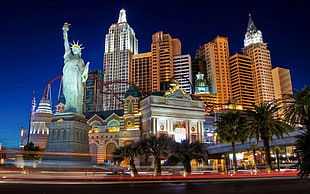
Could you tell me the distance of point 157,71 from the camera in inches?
5753

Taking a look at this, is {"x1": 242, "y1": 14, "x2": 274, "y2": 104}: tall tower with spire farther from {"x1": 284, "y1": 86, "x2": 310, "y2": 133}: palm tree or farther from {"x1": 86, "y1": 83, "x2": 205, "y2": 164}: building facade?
{"x1": 284, "y1": 86, "x2": 310, "y2": 133}: palm tree

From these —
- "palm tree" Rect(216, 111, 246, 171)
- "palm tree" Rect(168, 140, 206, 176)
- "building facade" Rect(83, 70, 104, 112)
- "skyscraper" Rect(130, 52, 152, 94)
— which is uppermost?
"skyscraper" Rect(130, 52, 152, 94)

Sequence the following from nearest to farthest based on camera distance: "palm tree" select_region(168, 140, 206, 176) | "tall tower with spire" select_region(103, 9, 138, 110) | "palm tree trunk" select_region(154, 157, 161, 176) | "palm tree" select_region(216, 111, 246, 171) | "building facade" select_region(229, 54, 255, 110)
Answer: "palm tree trunk" select_region(154, 157, 161, 176)
"palm tree" select_region(168, 140, 206, 176)
"palm tree" select_region(216, 111, 246, 171)
"building facade" select_region(229, 54, 255, 110)
"tall tower with spire" select_region(103, 9, 138, 110)

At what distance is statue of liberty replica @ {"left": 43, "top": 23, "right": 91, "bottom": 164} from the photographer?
150 ft

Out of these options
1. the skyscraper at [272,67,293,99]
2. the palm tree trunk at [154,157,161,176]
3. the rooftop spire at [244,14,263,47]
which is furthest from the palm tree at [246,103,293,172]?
the rooftop spire at [244,14,263,47]

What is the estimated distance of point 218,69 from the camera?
155000 millimetres

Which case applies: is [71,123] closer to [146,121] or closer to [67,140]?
[67,140]

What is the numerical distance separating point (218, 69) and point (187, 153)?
127 metres

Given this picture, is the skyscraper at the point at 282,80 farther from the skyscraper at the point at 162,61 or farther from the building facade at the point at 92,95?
the building facade at the point at 92,95

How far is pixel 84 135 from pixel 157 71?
328 feet

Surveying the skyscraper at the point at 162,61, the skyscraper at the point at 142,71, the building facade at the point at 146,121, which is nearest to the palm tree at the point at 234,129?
the building facade at the point at 146,121

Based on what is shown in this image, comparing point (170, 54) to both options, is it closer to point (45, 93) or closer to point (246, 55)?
point (246, 55)

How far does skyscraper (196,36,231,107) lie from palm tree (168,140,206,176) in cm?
11491

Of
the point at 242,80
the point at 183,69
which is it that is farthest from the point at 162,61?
the point at 242,80
